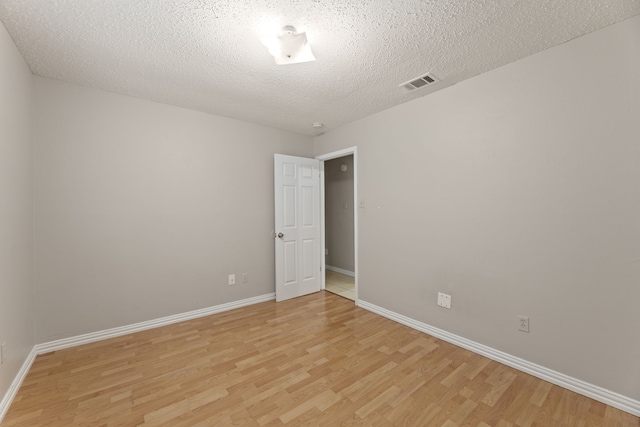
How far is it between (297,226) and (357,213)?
3.04 feet

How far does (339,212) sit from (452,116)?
315cm

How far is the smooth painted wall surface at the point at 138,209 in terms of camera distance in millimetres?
2367

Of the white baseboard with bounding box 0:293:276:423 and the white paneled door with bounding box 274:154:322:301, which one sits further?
the white paneled door with bounding box 274:154:322:301

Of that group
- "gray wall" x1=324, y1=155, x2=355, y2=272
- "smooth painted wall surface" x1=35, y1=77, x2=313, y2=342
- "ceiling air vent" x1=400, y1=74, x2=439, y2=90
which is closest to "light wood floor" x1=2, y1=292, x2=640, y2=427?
"smooth painted wall surface" x1=35, y1=77, x2=313, y2=342

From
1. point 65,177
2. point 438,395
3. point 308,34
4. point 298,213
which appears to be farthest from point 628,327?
point 65,177

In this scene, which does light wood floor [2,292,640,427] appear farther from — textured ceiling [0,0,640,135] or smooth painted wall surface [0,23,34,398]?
textured ceiling [0,0,640,135]

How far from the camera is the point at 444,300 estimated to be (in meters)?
2.58

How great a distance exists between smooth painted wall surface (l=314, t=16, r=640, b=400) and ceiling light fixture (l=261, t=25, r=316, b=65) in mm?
1531

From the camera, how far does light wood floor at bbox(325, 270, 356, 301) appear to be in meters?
3.96

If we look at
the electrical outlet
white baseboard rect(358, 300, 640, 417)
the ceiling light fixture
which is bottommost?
white baseboard rect(358, 300, 640, 417)

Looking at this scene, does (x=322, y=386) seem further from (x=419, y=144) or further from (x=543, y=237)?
(x=419, y=144)

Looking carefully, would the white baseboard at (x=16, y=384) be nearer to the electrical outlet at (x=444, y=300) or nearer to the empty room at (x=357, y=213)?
the empty room at (x=357, y=213)

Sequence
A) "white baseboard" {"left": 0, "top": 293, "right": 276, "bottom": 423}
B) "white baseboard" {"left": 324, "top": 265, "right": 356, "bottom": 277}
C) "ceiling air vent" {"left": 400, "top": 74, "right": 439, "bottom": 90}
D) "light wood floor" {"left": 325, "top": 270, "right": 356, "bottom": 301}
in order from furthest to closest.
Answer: "white baseboard" {"left": 324, "top": 265, "right": 356, "bottom": 277}, "light wood floor" {"left": 325, "top": 270, "right": 356, "bottom": 301}, "ceiling air vent" {"left": 400, "top": 74, "right": 439, "bottom": 90}, "white baseboard" {"left": 0, "top": 293, "right": 276, "bottom": 423}

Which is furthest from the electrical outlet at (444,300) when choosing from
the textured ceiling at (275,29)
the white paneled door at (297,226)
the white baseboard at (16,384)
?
the white baseboard at (16,384)
